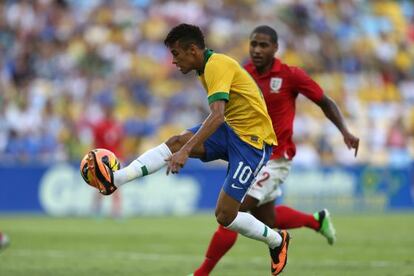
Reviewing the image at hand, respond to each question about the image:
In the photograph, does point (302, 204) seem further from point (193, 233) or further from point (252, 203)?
point (252, 203)

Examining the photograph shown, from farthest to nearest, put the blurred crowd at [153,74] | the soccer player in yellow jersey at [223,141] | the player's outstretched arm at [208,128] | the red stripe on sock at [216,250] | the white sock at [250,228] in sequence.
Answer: the blurred crowd at [153,74] < the red stripe on sock at [216,250] < the white sock at [250,228] < the soccer player in yellow jersey at [223,141] < the player's outstretched arm at [208,128]

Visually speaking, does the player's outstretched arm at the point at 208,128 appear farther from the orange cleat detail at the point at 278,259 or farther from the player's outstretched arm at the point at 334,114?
the player's outstretched arm at the point at 334,114

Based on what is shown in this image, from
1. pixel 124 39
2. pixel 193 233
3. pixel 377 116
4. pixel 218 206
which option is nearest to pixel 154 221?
pixel 193 233

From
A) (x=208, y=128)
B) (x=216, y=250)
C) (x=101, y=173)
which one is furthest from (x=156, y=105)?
(x=208, y=128)

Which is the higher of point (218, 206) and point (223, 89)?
point (223, 89)

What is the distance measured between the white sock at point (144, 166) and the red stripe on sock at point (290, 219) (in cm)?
263

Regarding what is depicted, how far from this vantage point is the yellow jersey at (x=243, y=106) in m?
8.42

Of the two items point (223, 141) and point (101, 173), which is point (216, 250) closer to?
point (223, 141)

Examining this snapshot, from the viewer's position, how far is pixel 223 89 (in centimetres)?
822

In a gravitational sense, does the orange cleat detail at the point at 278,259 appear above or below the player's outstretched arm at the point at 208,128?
below

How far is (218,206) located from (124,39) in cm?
1618

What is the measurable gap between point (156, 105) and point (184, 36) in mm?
14638

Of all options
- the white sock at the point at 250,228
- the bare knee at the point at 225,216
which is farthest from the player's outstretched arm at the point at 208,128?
the white sock at the point at 250,228

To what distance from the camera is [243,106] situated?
866 centimetres
